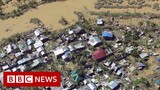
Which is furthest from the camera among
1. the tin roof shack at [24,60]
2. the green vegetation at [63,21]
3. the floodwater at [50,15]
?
the floodwater at [50,15]

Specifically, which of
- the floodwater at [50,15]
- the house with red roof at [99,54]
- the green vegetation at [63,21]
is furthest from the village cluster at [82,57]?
the floodwater at [50,15]

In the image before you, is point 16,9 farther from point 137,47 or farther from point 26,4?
point 137,47

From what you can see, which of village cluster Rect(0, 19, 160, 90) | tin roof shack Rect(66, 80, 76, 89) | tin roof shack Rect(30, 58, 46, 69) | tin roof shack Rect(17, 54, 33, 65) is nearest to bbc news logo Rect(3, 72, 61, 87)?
tin roof shack Rect(66, 80, 76, 89)

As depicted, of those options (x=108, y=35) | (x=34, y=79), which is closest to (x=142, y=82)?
(x=108, y=35)

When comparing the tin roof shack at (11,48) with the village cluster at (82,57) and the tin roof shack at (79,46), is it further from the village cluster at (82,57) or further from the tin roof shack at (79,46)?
the tin roof shack at (79,46)

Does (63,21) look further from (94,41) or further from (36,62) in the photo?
(36,62)

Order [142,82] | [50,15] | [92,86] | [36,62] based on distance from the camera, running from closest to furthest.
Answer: [142,82]
[92,86]
[36,62]
[50,15]

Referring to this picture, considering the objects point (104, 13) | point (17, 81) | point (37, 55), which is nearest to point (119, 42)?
point (104, 13)
